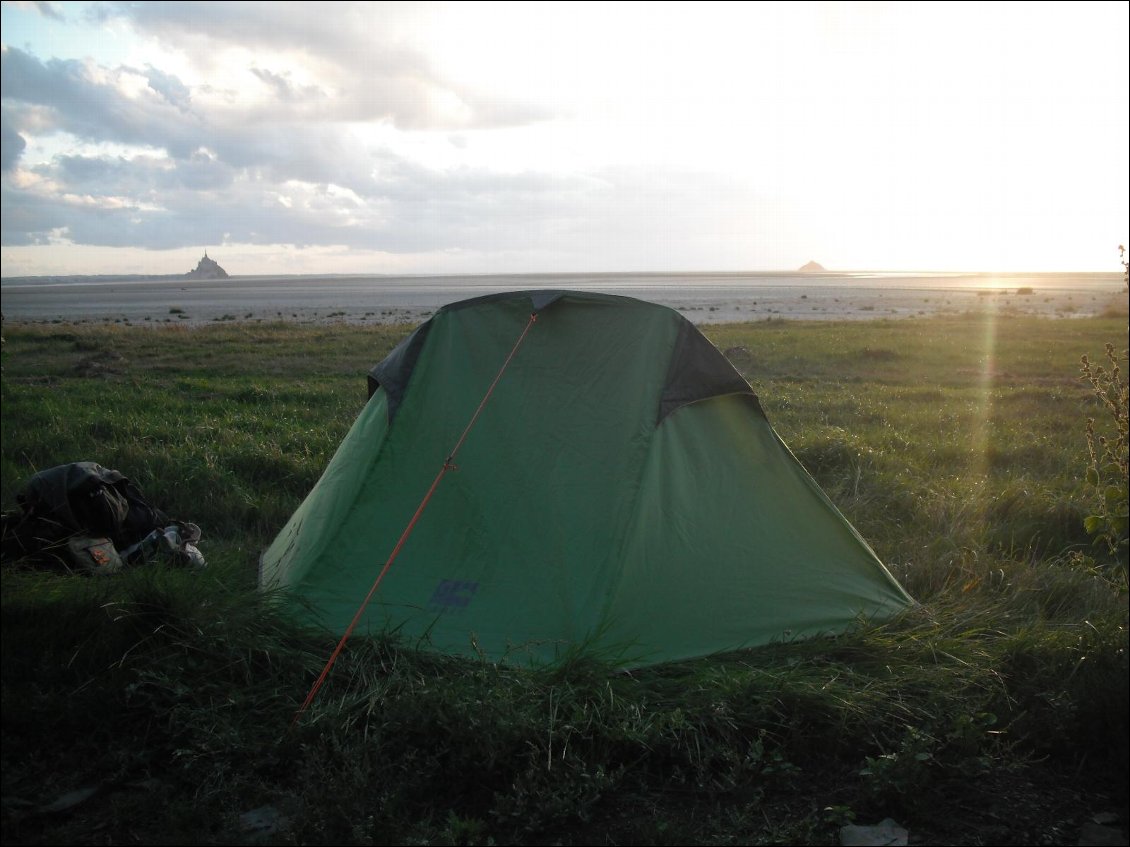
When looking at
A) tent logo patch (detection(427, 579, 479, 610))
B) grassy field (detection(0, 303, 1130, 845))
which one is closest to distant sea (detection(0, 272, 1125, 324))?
grassy field (detection(0, 303, 1130, 845))

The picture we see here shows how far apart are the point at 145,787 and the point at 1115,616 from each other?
4661mm

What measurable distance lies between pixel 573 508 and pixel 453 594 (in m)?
0.76

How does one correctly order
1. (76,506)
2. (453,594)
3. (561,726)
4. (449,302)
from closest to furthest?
(561,726), (453,594), (76,506), (449,302)

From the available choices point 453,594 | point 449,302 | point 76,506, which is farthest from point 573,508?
point 449,302

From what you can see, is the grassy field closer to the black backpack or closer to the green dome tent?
the green dome tent

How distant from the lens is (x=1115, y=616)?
14.7 feet

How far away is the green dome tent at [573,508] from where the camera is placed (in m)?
4.26

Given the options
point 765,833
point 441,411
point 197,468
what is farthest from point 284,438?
point 765,833

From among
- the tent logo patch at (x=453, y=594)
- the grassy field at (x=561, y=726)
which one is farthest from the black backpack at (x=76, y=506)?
the tent logo patch at (x=453, y=594)

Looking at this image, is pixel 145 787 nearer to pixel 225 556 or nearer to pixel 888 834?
pixel 225 556

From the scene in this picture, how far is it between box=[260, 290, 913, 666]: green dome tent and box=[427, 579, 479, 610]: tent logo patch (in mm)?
11

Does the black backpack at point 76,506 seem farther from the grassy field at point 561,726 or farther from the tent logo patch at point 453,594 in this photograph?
the tent logo patch at point 453,594

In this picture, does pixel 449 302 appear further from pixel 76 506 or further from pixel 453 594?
pixel 453 594

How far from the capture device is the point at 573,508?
4.50 meters
